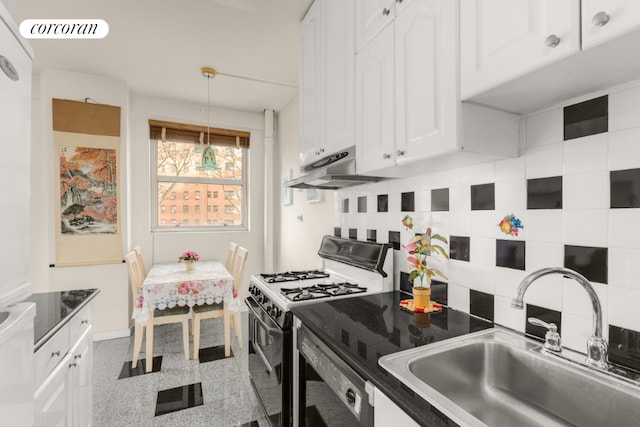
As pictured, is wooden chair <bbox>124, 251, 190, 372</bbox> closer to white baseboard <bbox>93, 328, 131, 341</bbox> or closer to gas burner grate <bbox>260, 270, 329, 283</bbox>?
white baseboard <bbox>93, 328, 131, 341</bbox>

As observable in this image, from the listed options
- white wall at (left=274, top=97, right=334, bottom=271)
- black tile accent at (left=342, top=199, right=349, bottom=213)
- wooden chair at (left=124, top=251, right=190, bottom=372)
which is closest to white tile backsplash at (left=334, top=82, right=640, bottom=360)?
black tile accent at (left=342, top=199, right=349, bottom=213)

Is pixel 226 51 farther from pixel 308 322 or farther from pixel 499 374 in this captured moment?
pixel 499 374

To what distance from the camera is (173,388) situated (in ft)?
7.29

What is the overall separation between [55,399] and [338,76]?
1.97m

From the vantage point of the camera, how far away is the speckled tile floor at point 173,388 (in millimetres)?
1891

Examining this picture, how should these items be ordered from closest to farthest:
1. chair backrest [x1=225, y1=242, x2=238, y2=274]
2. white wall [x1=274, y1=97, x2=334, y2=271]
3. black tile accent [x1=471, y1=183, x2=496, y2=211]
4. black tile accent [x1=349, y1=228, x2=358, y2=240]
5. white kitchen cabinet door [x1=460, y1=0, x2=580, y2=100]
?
white kitchen cabinet door [x1=460, y1=0, x2=580, y2=100] → black tile accent [x1=471, y1=183, x2=496, y2=211] → black tile accent [x1=349, y1=228, x2=358, y2=240] → white wall [x1=274, y1=97, x2=334, y2=271] → chair backrest [x1=225, y1=242, x2=238, y2=274]

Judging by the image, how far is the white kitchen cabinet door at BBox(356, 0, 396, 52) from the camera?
4.25 ft

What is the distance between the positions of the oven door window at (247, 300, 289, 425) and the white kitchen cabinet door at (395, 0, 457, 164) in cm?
107

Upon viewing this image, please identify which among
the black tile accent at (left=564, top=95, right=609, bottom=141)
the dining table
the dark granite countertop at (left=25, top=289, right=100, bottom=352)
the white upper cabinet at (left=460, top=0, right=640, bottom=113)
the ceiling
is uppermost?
the ceiling

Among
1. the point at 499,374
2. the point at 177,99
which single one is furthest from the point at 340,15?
the point at 177,99

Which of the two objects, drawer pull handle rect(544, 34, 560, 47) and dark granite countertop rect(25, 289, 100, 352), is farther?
dark granite countertop rect(25, 289, 100, 352)

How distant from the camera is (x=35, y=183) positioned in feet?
10.4

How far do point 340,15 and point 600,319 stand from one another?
5.87 ft

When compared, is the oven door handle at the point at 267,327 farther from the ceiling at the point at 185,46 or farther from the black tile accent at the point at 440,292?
the ceiling at the point at 185,46
